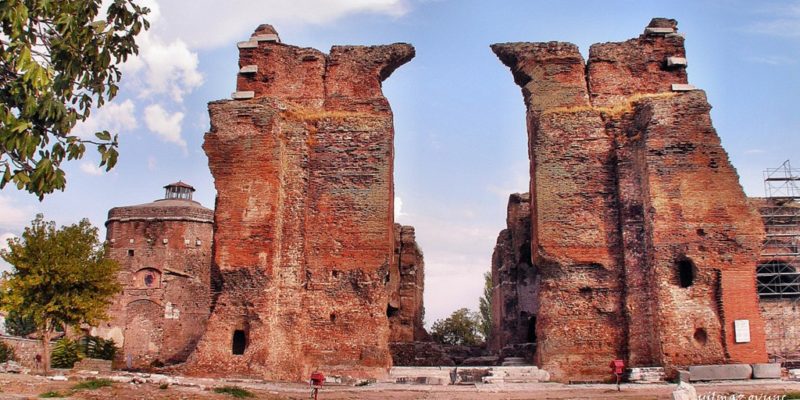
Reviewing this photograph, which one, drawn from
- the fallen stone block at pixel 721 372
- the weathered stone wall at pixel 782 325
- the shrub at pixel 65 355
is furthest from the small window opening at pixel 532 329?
the shrub at pixel 65 355

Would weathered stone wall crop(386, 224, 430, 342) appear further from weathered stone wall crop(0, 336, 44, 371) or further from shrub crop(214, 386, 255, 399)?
weathered stone wall crop(0, 336, 44, 371)

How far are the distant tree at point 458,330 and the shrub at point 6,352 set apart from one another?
52.0 feet

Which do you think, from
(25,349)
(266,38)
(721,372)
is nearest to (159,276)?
(25,349)

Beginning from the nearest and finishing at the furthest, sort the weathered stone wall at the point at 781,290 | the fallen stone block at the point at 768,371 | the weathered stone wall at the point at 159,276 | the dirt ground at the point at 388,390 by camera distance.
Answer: the dirt ground at the point at 388,390 < the fallen stone block at the point at 768,371 < the weathered stone wall at the point at 781,290 < the weathered stone wall at the point at 159,276

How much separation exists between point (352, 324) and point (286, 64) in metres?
6.45

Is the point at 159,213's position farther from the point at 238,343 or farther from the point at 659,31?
the point at 659,31

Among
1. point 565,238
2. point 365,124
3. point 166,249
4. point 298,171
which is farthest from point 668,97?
point 166,249

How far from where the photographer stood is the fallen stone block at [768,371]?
1378cm

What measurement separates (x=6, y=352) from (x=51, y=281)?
10.3ft

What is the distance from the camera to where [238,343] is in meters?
15.5

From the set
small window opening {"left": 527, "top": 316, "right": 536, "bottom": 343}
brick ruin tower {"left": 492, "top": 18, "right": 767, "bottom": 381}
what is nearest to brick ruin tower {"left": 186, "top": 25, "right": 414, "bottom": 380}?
brick ruin tower {"left": 492, "top": 18, "right": 767, "bottom": 381}

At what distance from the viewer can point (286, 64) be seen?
17359 mm

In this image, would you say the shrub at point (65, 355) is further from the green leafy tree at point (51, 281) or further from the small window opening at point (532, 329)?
the small window opening at point (532, 329)

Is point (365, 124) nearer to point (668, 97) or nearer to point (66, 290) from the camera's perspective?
point (668, 97)
